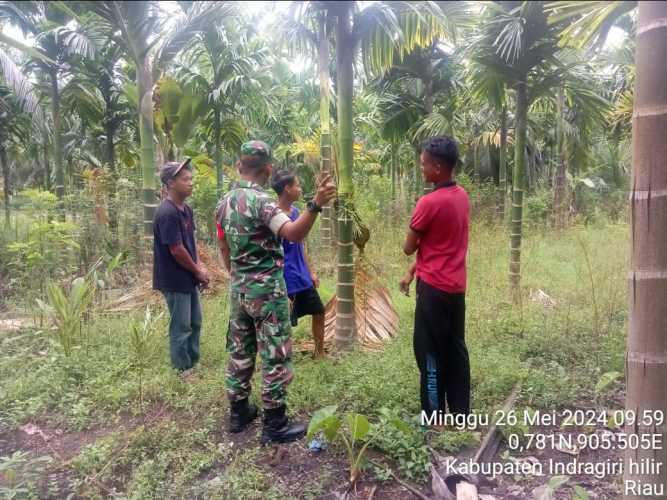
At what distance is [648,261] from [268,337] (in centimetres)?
205

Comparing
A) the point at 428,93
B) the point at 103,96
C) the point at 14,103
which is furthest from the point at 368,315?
the point at 14,103

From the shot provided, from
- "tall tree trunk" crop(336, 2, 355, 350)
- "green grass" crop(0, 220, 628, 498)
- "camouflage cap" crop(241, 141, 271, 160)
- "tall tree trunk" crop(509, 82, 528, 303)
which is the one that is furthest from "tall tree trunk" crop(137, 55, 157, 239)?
"tall tree trunk" crop(509, 82, 528, 303)

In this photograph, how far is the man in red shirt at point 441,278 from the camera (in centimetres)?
274

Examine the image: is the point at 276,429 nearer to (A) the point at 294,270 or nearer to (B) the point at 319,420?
(B) the point at 319,420

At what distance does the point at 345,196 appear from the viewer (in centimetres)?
334

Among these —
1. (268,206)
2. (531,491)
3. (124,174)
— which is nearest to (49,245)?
(124,174)

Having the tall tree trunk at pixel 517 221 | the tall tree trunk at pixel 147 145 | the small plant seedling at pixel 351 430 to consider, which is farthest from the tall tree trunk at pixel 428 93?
the small plant seedling at pixel 351 430

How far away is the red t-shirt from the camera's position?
2.73 meters

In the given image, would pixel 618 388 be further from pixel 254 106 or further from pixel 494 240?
pixel 254 106

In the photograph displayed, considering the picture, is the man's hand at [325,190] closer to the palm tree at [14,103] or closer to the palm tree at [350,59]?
the palm tree at [350,59]

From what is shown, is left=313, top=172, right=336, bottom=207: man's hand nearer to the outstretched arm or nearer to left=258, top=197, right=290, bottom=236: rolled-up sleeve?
left=258, top=197, right=290, bottom=236: rolled-up sleeve

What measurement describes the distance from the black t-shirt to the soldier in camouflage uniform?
0.83 metres

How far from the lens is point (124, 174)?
8.55 m

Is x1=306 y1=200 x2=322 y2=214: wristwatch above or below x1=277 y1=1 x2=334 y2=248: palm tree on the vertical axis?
below
